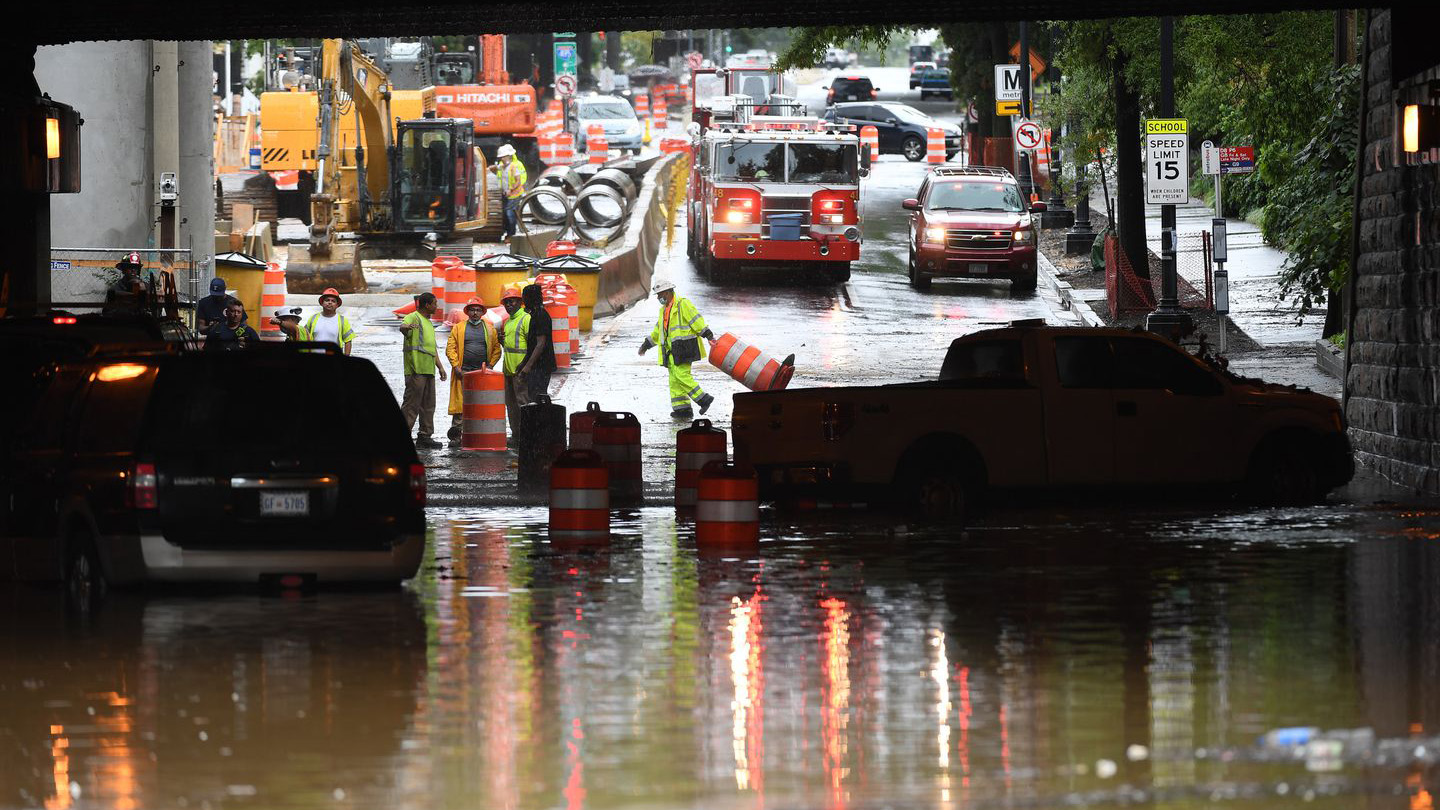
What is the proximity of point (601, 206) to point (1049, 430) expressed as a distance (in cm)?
3489

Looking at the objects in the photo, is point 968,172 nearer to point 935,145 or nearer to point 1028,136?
point 1028,136

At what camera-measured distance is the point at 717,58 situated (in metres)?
122

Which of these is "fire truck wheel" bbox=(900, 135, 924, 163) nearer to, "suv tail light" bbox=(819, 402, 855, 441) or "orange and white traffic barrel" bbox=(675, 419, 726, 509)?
"orange and white traffic barrel" bbox=(675, 419, 726, 509)

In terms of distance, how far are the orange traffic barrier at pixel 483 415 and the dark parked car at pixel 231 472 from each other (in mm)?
10771

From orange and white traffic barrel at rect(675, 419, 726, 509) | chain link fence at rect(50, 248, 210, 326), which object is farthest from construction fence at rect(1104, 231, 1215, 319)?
orange and white traffic barrel at rect(675, 419, 726, 509)

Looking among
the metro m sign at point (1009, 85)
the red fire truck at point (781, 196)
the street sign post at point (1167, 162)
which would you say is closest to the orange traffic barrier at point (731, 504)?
the street sign post at point (1167, 162)

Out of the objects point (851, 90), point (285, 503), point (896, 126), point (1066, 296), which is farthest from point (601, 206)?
point (851, 90)

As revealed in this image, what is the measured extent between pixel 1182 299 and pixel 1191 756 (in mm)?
32178

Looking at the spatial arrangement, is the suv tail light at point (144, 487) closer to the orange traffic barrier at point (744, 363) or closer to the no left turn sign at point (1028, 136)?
the orange traffic barrier at point (744, 363)

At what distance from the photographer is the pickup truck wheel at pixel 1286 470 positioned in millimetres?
20656

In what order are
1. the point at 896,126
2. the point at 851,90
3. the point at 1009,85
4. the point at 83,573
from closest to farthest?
the point at 83,573 → the point at 1009,85 → the point at 896,126 → the point at 851,90

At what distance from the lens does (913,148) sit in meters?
78.8

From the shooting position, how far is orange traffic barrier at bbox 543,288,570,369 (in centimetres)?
3250

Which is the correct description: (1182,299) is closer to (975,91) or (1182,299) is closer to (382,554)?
(975,91)
